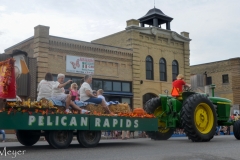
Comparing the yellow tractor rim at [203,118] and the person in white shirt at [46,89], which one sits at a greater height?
the person in white shirt at [46,89]

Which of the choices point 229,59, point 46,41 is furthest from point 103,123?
point 229,59

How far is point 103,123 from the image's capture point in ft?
32.7

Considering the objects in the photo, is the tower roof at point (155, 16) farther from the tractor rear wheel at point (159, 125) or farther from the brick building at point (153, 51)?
the tractor rear wheel at point (159, 125)

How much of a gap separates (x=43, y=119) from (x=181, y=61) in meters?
24.6

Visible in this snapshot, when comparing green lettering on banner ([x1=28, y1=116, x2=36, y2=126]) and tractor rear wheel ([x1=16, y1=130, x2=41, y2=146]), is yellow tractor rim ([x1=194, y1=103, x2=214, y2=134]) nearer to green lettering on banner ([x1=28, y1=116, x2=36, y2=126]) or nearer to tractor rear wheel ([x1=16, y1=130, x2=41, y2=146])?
tractor rear wheel ([x1=16, y1=130, x2=41, y2=146])

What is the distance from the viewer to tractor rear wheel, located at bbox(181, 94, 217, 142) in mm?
11156

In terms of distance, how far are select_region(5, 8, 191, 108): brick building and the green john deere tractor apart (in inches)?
485

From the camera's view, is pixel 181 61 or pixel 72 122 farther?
pixel 181 61

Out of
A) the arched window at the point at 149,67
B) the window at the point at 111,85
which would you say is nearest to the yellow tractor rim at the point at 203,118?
the window at the point at 111,85

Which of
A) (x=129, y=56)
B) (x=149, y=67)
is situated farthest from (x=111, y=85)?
(x=149, y=67)

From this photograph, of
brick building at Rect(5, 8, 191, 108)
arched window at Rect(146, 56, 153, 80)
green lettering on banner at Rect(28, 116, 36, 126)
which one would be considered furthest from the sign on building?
green lettering on banner at Rect(28, 116, 36, 126)

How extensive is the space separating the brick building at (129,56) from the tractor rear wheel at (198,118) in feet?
44.7

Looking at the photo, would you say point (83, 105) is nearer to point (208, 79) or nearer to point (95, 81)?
point (95, 81)

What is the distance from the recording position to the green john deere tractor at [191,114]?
11.2 m
